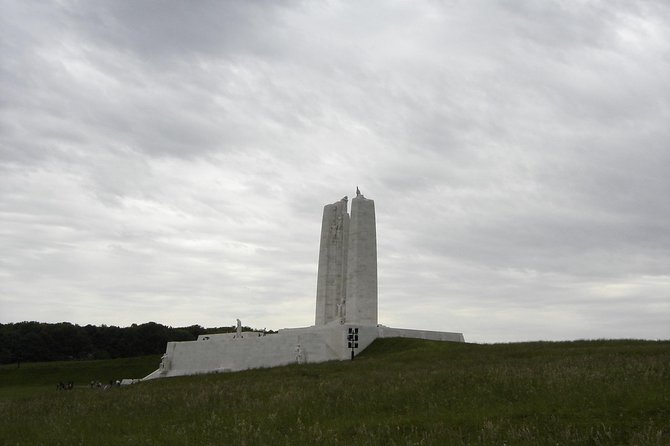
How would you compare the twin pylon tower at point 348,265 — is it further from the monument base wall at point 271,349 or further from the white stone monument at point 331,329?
the monument base wall at point 271,349

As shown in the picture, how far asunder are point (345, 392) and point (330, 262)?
120 ft

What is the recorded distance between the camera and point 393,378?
17453mm

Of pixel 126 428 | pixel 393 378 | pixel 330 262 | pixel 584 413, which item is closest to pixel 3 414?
pixel 126 428

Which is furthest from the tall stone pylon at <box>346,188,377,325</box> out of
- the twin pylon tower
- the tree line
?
the tree line

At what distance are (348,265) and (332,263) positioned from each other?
3832 millimetres

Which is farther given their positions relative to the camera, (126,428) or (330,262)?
(330,262)

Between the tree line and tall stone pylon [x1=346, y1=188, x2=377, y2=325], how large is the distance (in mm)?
37066

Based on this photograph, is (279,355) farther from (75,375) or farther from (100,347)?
(100,347)

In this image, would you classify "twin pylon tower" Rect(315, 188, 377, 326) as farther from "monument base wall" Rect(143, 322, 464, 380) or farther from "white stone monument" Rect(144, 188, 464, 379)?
"monument base wall" Rect(143, 322, 464, 380)

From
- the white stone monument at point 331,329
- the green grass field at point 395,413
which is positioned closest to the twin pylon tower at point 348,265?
the white stone monument at point 331,329

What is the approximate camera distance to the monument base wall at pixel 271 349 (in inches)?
1636

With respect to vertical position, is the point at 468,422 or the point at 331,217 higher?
the point at 331,217

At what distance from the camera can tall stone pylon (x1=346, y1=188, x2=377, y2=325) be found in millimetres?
46438

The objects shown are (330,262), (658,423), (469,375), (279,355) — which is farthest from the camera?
(330,262)
